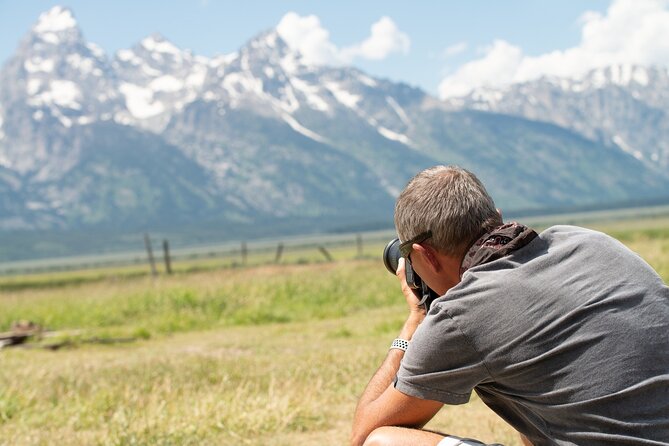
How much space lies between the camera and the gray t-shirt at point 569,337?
2.89 m

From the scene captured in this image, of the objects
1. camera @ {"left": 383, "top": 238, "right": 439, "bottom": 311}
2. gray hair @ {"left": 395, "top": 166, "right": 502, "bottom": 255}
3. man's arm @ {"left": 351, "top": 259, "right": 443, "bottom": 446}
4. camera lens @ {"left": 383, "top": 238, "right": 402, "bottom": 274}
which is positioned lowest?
man's arm @ {"left": 351, "top": 259, "right": 443, "bottom": 446}

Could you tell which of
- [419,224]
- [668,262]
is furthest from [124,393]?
[668,262]

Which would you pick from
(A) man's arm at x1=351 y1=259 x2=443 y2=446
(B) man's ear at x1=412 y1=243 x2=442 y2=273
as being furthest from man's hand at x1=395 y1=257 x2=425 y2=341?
(B) man's ear at x1=412 y1=243 x2=442 y2=273

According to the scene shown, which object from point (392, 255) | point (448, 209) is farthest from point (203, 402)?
point (448, 209)

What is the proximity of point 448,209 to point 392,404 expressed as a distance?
795 millimetres

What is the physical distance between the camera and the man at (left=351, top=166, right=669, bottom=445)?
2891 mm

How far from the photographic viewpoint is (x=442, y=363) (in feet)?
9.78

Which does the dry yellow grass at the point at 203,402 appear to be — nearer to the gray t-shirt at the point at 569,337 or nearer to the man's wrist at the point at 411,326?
the man's wrist at the point at 411,326

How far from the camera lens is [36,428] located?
7160 mm

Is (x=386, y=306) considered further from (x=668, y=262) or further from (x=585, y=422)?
(x=585, y=422)

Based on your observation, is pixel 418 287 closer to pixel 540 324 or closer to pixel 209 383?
pixel 540 324

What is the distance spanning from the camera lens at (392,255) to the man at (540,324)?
522mm

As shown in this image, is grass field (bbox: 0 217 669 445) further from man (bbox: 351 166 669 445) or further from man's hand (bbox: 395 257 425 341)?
man (bbox: 351 166 669 445)

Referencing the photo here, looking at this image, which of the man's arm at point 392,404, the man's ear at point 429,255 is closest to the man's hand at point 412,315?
the man's arm at point 392,404
